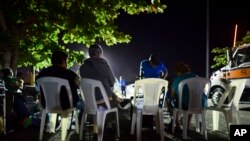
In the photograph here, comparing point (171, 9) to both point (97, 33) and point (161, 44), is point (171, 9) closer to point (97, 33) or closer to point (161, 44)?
point (161, 44)

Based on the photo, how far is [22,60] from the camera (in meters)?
14.1

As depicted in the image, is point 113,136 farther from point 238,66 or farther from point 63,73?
point 238,66

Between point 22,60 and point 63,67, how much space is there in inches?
286

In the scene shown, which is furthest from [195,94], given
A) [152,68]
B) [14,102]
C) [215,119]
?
[14,102]

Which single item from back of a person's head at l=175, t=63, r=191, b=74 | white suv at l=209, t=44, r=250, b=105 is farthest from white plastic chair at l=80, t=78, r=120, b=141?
white suv at l=209, t=44, r=250, b=105

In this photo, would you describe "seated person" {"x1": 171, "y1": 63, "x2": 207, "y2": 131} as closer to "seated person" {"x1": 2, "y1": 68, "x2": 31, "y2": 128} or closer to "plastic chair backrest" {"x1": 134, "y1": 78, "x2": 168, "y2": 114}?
"plastic chair backrest" {"x1": 134, "y1": 78, "x2": 168, "y2": 114}

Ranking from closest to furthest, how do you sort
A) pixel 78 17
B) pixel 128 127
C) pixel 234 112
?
1. pixel 234 112
2. pixel 128 127
3. pixel 78 17

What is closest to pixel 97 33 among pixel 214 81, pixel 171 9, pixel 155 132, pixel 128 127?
pixel 128 127

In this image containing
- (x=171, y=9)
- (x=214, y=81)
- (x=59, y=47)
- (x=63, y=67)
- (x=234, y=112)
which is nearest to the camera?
(x=63, y=67)

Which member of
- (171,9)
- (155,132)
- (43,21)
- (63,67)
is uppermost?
(171,9)

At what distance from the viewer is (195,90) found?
295 inches

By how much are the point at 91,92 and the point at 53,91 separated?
67 cm

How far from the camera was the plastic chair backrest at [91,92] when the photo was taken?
7.00 meters

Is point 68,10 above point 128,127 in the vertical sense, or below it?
above
